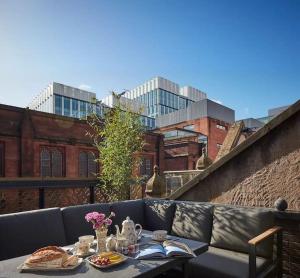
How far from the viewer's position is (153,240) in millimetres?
2910

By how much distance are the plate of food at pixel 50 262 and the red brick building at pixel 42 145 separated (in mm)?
8470

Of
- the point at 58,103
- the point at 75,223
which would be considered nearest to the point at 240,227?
the point at 75,223

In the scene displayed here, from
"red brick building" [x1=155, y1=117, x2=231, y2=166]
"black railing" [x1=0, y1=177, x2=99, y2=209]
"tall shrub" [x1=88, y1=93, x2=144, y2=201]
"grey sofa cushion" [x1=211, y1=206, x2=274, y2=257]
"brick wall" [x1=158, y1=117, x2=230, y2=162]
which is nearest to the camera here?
"grey sofa cushion" [x1=211, y1=206, x2=274, y2=257]

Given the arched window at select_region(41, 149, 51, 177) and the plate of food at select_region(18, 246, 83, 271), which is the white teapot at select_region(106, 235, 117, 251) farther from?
the arched window at select_region(41, 149, 51, 177)

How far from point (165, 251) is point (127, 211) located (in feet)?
7.11

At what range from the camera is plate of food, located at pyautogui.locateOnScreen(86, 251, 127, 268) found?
2.16 meters

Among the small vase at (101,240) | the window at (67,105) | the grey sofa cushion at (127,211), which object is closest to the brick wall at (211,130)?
the grey sofa cushion at (127,211)

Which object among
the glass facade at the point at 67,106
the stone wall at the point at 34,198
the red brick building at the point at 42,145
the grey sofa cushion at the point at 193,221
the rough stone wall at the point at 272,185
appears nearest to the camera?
the grey sofa cushion at the point at 193,221

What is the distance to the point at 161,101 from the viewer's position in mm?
55594

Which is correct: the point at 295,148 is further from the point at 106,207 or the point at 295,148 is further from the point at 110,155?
the point at 110,155

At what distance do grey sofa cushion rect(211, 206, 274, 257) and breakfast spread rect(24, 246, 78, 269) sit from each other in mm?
2249

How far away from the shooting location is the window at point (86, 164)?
12246 mm

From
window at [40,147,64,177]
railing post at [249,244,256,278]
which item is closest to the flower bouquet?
railing post at [249,244,256,278]

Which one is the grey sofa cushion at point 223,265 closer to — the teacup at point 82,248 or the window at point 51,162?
the teacup at point 82,248
